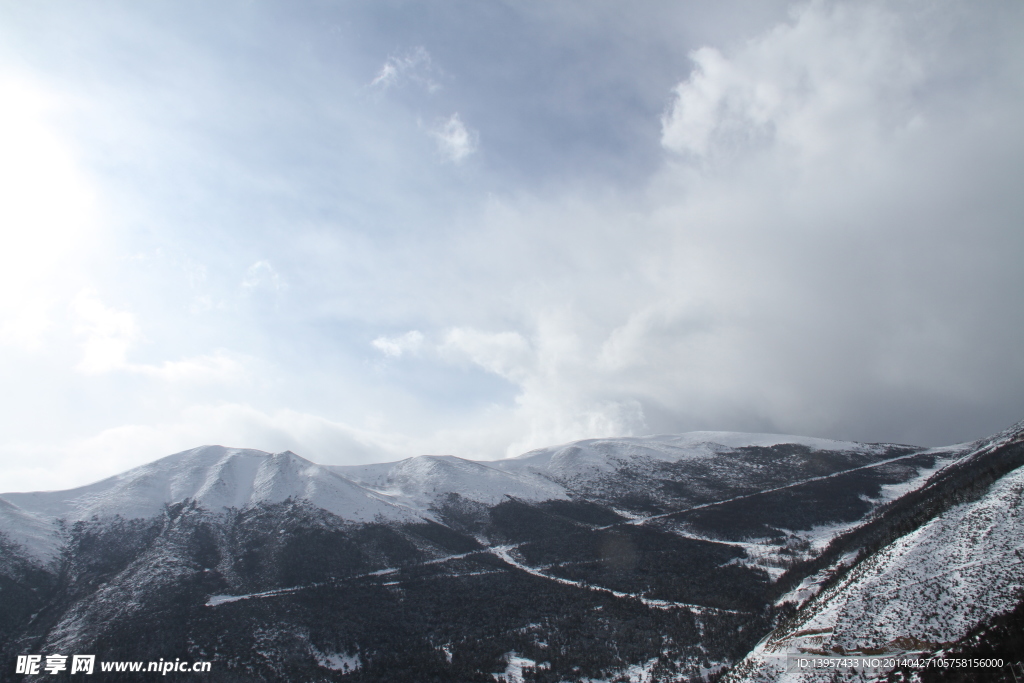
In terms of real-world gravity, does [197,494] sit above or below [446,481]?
below

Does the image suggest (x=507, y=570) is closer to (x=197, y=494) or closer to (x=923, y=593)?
(x=923, y=593)

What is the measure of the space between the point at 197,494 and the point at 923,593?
126 m

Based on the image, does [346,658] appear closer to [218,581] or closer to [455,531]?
[218,581]

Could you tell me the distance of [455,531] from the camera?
347 feet

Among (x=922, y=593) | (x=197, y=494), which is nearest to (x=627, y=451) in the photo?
(x=197, y=494)

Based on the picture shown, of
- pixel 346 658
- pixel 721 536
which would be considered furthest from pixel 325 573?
pixel 721 536

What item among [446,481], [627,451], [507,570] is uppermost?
[627,451]

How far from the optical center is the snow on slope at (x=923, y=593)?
3722cm

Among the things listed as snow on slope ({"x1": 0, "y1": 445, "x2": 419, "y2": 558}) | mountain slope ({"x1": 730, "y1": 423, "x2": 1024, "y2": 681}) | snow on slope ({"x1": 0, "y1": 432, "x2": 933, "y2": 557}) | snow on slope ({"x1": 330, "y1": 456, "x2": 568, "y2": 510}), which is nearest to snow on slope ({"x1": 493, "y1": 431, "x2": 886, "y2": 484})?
snow on slope ({"x1": 0, "y1": 432, "x2": 933, "y2": 557})

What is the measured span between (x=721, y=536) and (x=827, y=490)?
39.4 meters

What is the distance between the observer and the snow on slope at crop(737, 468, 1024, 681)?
37.2 m

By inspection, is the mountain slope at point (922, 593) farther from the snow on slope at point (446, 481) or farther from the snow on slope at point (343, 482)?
the snow on slope at point (446, 481)

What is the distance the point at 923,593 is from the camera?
135 ft

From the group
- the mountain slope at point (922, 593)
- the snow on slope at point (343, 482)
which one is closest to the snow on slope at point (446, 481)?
the snow on slope at point (343, 482)
